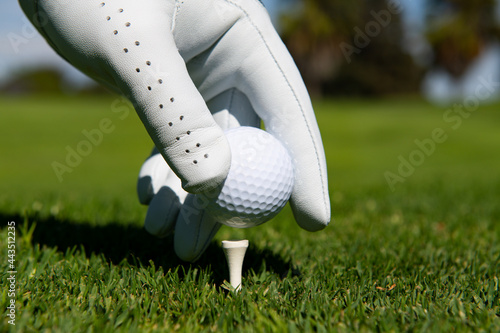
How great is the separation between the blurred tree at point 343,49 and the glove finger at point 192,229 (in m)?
23.4

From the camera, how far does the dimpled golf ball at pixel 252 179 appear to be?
5.86 feet

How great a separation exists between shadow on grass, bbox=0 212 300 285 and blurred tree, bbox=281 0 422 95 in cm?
2277

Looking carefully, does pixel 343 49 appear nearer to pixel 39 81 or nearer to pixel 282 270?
pixel 282 270

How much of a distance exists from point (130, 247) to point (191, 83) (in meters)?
1.32

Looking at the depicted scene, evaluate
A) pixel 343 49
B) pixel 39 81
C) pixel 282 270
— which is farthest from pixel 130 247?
pixel 39 81

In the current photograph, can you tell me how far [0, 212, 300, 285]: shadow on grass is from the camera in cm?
236

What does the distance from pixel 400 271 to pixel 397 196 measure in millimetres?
2739

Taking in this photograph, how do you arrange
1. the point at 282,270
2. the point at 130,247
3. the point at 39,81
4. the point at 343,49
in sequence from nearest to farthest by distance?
the point at 282,270, the point at 130,247, the point at 343,49, the point at 39,81

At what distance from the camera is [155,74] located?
5.38 feet

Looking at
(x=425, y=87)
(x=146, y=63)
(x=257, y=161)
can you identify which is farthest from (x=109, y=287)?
(x=425, y=87)

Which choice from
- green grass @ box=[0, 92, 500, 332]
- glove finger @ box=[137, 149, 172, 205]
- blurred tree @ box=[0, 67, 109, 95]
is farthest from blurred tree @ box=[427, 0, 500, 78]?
blurred tree @ box=[0, 67, 109, 95]

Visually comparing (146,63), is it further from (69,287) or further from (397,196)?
(397,196)

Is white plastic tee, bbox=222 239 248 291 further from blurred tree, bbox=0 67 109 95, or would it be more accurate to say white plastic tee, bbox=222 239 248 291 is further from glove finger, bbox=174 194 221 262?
blurred tree, bbox=0 67 109 95

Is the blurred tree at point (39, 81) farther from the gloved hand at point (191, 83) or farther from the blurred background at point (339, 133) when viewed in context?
the gloved hand at point (191, 83)
